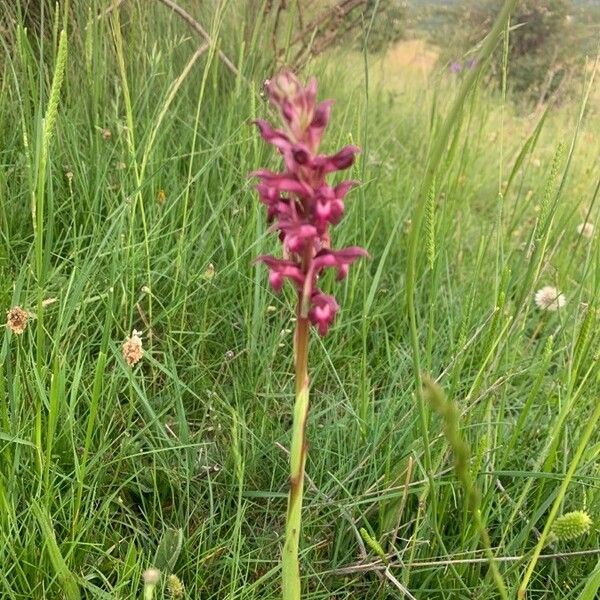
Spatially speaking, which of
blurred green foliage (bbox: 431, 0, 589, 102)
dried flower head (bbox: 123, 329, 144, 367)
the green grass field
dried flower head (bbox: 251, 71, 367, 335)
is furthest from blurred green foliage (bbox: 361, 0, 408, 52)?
dried flower head (bbox: 251, 71, 367, 335)

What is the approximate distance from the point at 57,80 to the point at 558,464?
43.1 inches

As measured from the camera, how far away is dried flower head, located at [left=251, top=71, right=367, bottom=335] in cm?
63

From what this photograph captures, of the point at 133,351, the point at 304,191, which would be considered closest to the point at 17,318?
the point at 133,351

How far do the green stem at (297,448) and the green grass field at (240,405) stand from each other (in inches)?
4.9

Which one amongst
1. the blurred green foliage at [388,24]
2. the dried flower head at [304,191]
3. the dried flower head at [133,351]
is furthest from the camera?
the blurred green foliage at [388,24]

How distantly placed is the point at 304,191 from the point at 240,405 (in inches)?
32.4

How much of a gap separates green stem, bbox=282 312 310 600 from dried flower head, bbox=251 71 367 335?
0.08 feet

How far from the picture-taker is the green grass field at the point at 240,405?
3.35 feet

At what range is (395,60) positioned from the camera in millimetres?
4266

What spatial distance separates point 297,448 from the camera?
2.30ft

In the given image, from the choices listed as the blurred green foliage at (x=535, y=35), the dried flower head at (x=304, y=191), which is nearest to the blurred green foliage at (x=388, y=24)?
the blurred green foliage at (x=535, y=35)

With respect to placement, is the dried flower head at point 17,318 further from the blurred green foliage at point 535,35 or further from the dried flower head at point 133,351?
the blurred green foliage at point 535,35

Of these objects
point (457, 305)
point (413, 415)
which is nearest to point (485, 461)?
point (413, 415)

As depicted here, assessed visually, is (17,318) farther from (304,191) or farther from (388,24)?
(388,24)
